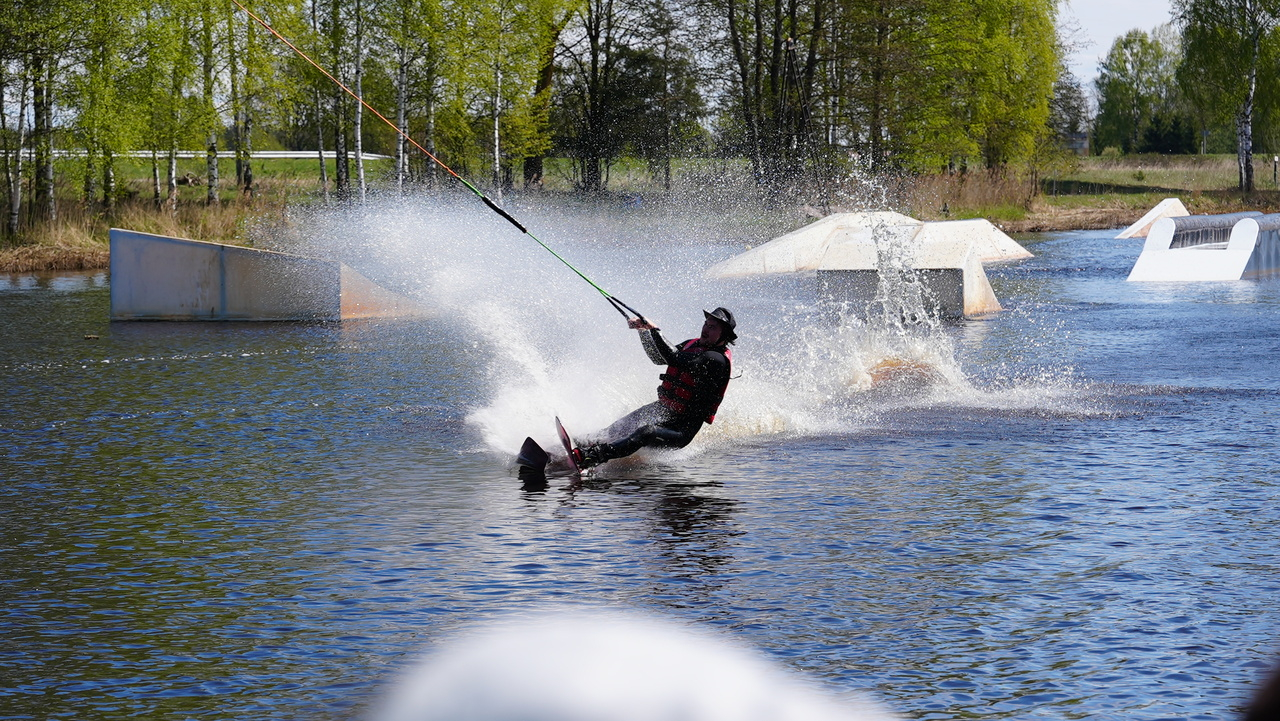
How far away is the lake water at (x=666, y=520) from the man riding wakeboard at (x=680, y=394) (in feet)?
0.94

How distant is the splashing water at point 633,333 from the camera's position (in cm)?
1350

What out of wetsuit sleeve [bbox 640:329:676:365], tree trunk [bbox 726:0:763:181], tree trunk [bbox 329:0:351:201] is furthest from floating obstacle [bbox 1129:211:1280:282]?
tree trunk [bbox 329:0:351:201]

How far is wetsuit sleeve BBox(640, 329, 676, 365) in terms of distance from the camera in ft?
36.3

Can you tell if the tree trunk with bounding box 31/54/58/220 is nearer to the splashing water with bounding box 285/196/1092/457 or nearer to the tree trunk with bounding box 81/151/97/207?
the tree trunk with bounding box 81/151/97/207

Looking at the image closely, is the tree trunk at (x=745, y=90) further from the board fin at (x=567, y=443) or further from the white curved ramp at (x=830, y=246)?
the board fin at (x=567, y=443)

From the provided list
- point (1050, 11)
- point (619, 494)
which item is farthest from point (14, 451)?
point (1050, 11)

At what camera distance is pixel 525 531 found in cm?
931

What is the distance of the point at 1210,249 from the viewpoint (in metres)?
34.6

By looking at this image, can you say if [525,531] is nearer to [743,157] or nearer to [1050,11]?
[743,157]

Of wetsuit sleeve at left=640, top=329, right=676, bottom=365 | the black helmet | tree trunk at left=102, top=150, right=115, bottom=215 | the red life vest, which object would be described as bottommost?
the red life vest

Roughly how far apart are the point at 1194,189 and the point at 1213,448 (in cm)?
7506

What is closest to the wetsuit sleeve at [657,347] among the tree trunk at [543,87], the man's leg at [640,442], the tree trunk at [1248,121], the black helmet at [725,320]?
the black helmet at [725,320]

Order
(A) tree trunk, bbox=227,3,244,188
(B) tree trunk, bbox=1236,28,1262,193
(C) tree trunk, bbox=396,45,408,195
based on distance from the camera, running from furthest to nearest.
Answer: (B) tree trunk, bbox=1236,28,1262,193
(C) tree trunk, bbox=396,45,408,195
(A) tree trunk, bbox=227,3,244,188

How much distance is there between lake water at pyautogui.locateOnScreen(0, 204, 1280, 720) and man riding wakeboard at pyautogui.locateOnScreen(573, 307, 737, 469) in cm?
29
